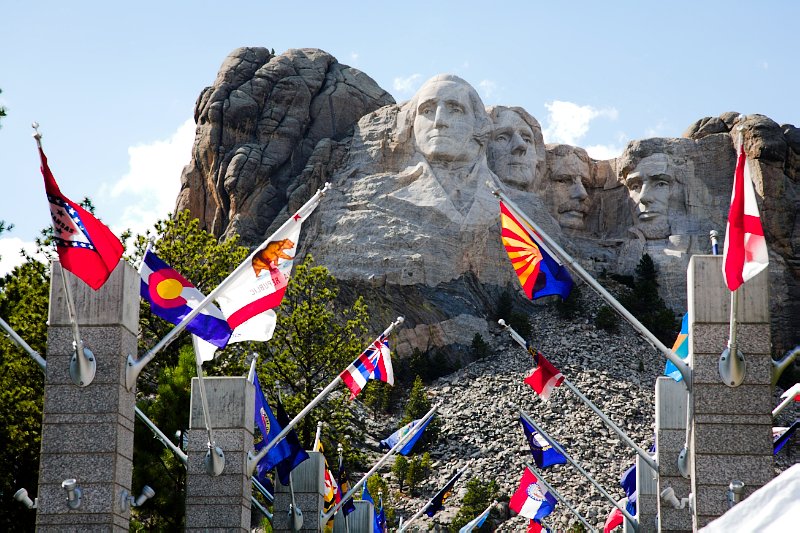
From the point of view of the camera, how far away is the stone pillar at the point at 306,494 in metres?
27.5

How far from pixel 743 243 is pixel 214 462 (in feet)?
30.9

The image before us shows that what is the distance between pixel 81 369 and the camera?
1789 centimetres

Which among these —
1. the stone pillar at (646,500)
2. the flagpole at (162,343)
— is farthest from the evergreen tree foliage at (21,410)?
the flagpole at (162,343)

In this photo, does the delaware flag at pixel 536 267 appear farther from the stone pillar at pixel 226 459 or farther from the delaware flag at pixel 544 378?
the stone pillar at pixel 226 459

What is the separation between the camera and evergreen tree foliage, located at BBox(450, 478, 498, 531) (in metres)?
54.8

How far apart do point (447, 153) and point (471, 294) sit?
6.84 meters

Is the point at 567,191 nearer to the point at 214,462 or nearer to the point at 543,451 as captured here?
the point at 543,451

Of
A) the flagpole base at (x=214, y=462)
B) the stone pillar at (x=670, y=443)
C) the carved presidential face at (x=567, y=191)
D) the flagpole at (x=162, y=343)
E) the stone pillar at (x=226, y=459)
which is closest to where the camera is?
the flagpole at (x=162, y=343)

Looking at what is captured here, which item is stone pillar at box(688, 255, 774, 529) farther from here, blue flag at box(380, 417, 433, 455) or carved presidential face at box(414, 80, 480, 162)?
carved presidential face at box(414, 80, 480, 162)

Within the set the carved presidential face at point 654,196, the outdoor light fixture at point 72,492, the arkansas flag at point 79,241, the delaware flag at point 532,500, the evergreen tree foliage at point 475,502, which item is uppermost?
the carved presidential face at point 654,196

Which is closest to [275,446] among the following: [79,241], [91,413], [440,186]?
[91,413]

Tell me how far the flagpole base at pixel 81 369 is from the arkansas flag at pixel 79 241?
3.76ft

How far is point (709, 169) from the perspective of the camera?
75125 mm

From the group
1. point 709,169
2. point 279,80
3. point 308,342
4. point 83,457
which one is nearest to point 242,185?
point 279,80
